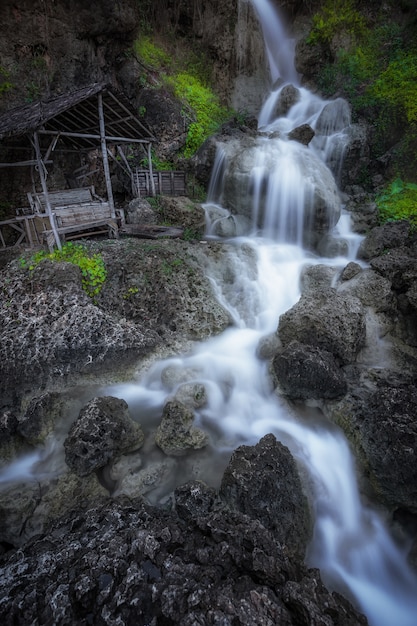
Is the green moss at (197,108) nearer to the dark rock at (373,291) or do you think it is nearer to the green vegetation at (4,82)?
the green vegetation at (4,82)

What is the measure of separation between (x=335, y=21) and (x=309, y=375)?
888 inches

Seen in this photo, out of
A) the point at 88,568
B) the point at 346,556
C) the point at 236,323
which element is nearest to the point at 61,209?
the point at 236,323

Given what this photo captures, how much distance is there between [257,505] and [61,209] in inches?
362

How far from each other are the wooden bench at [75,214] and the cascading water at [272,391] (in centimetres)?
366

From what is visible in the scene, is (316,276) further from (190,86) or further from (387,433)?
(190,86)

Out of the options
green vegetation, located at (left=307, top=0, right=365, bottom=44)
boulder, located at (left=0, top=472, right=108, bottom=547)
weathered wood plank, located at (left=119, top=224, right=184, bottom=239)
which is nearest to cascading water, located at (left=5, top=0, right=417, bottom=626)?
boulder, located at (left=0, top=472, right=108, bottom=547)

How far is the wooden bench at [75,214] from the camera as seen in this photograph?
9414mm

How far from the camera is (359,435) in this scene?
5.39 metres

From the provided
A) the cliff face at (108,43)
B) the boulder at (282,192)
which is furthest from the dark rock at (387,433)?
the cliff face at (108,43)

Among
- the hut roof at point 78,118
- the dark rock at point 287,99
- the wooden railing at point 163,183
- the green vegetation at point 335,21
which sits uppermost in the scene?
the green vegetation at point 335,21

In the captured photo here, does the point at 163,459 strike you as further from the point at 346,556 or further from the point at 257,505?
the point at 346,556

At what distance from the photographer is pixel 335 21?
60.7ft

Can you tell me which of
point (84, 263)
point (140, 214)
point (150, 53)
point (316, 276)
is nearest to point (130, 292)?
point (84, 263)

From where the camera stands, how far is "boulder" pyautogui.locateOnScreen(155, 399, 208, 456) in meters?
5.49
